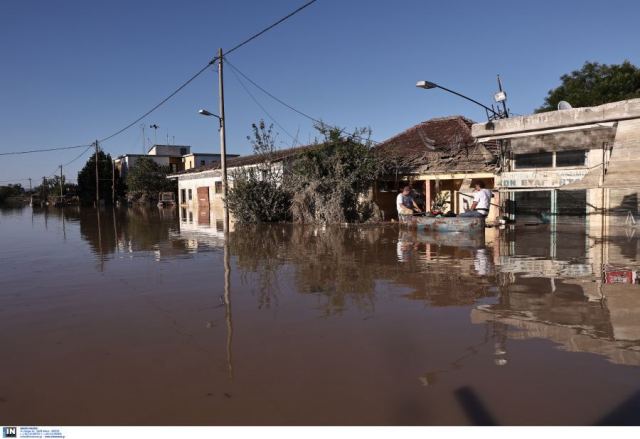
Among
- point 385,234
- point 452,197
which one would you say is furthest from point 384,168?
point 385,234

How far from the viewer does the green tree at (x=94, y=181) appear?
5888 centimetres

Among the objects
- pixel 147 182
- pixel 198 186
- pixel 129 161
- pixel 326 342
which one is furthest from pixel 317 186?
pixel 129 161

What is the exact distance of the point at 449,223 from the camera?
1486cm

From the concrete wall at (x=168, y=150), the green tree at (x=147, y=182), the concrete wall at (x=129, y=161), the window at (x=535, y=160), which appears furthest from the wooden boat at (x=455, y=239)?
the concrete wall at (x=168, y=150)

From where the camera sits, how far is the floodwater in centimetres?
375

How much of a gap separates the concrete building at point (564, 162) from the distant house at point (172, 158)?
43.5 metres

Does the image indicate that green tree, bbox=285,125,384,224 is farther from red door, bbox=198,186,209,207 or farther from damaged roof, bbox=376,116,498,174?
red door, bbox=198,186,209,207

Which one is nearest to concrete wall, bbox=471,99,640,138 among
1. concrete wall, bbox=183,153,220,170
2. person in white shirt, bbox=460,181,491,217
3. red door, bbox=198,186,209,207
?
person in white shirt, bbox=460,181,491,217

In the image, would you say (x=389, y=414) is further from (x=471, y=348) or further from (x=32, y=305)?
(x=32, y=305)

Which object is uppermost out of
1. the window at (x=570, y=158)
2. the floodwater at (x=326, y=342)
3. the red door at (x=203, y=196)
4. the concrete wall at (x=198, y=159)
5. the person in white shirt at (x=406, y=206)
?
the concrete wall at (x=198, y=159)

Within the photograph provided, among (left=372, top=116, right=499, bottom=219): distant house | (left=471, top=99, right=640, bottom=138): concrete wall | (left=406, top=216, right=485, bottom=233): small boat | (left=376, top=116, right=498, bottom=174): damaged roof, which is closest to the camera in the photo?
(left=471, top=99, right=640, bottom=138): concrete wall

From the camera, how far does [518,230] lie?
1599 cm

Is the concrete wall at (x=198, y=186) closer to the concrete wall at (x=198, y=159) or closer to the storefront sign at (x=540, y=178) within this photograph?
the concrete wall at (x=198, y=159)

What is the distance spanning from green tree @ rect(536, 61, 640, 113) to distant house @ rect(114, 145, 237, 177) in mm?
36632
